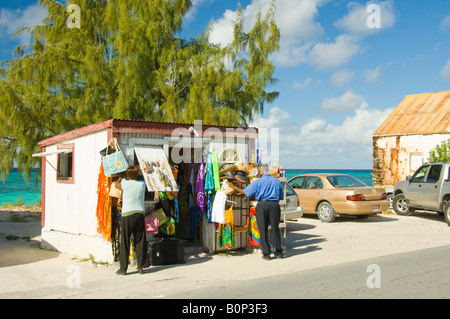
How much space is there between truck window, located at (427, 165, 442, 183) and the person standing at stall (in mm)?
10821

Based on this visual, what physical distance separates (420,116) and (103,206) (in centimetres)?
2044

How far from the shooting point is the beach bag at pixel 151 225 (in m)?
8.20

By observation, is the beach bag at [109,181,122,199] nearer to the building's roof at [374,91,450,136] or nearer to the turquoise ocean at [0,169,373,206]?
the turquoise ocean at [0,169,373,206]

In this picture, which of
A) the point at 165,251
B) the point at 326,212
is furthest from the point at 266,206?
the point at 326,212

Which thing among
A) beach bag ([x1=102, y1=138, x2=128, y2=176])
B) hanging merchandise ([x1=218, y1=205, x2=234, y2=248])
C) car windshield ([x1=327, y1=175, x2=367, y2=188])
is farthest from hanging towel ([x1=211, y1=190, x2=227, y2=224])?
car windshield ([x1=327, y1=175, x2=367, y2=188])

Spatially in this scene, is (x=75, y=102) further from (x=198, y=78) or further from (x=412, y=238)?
(x=412, y=238)

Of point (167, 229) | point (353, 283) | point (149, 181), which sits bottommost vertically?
point (353, 283)

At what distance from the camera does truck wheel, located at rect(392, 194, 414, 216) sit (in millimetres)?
16391

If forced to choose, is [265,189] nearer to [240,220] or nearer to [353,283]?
[240,220]

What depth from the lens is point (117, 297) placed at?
19.9 feet

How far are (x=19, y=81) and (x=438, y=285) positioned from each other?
605 inches

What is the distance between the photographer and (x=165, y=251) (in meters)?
8.27

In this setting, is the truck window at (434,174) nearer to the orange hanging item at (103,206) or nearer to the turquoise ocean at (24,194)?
the orange hanging item at (103,206)

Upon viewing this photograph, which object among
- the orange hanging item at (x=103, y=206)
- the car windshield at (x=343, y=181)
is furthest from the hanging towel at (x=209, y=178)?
the car windshield at (x=343, y=181)
